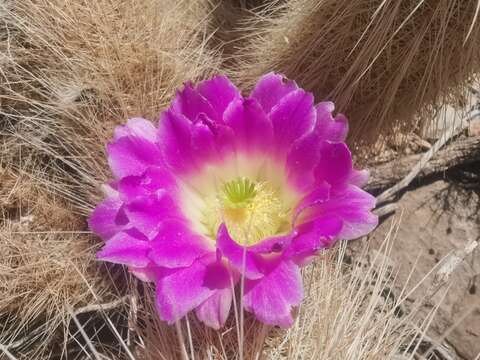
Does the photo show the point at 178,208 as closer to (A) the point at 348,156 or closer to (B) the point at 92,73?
(A) the point at 348,156

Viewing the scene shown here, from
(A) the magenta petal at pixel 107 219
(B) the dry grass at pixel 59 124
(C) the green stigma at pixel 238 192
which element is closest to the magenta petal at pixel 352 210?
(C) the green stigma at pixel 238 192

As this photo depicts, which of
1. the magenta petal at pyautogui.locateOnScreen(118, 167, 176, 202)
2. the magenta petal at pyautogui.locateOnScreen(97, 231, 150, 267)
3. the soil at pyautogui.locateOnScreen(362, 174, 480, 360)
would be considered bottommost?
the soil at pyautogui.locateOnScreen(362, 174, 480, 360)

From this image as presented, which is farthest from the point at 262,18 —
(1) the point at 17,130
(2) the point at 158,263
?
(2) the point at 158,263

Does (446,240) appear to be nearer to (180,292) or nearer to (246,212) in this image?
(246,212)

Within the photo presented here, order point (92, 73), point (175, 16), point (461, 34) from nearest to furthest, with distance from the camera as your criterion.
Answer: point (461, 34), point (92, 73), point (175, 16)

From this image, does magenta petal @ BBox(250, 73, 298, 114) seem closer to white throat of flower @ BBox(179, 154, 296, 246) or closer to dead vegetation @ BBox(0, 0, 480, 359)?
white throat of flower @ BBox(179, 154, 296, 246)

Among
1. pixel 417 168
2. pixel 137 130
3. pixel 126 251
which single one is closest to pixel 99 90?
pixel 137 130

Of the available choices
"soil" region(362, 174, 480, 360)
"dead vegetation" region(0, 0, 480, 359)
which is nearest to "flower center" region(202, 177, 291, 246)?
"dead vegetation" region(0, 0, 480, 359)
